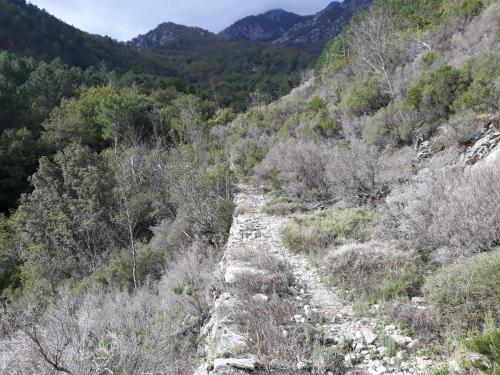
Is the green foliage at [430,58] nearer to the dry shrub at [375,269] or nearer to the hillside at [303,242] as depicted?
the hillside at [303,242]

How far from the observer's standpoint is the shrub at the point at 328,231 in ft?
22.4

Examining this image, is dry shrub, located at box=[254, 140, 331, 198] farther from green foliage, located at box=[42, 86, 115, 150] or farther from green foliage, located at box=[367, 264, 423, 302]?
green foliage, located at box=[42, 86, 115, 150]

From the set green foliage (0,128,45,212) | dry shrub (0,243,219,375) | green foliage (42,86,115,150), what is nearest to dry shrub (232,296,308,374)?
dry shrub (0,243,219,375)

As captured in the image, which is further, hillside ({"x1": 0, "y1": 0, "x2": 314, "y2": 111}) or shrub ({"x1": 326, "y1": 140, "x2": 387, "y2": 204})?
hillside ({"x1": 0, "y1": 0, "x2": 314, "y2": 111})

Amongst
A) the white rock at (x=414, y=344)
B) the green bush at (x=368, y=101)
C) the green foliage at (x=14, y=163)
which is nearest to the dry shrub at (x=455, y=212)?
the white rock at (x=414, y=344)

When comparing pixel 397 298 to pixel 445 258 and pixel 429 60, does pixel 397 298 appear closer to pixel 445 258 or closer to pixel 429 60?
pixel 445 258

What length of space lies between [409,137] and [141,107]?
81.8ft

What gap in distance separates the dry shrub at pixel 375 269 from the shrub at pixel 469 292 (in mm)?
502

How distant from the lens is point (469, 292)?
377cm

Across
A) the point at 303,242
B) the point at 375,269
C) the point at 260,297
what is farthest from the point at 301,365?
the point at 303,242

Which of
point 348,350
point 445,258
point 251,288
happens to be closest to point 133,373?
point 251,288

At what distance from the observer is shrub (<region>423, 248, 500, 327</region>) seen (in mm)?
3580

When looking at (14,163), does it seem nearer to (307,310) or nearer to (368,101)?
(368,101)

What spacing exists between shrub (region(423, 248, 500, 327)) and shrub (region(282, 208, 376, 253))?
2.60m
